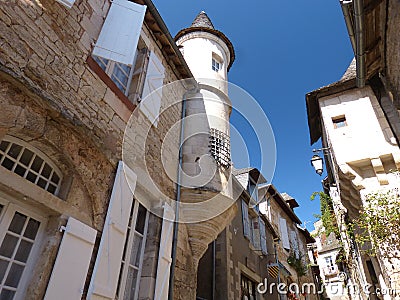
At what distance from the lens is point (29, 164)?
295 cm

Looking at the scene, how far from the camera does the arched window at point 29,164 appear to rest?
278 cm

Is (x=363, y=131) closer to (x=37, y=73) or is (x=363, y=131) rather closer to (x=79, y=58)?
(x=79, y=58)

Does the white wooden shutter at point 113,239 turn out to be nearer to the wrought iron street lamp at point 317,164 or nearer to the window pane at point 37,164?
the window pane at point 37,164

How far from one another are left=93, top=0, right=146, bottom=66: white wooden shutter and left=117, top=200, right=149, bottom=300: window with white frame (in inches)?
84.0

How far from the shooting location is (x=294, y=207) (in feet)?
54.2

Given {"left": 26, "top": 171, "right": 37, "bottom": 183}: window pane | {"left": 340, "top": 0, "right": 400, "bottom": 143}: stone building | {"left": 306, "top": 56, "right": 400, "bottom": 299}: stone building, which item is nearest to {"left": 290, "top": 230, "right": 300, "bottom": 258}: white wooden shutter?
{"left": 306, "top": 56, "right": 400, "bottom": 299}: stone building

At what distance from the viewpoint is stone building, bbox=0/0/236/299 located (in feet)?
8.70

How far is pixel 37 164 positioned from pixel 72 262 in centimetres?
109

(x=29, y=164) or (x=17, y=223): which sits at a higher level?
(x=29, y=164)

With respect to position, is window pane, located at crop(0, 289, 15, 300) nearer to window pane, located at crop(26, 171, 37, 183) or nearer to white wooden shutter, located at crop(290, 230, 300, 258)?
window pane, located at crop(26, 171, 37, 183)

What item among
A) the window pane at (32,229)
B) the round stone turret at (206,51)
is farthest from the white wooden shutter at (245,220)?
the window pane at (32,229)

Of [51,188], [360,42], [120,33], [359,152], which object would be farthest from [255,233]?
[51,188]

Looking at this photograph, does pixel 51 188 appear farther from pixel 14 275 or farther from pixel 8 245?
pixel 14 275

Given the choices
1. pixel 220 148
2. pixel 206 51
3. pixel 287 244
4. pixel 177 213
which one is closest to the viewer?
pixel 177 213
